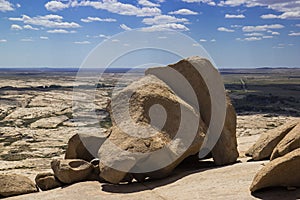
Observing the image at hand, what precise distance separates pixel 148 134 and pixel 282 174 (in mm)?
4672

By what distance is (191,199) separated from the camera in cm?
1066

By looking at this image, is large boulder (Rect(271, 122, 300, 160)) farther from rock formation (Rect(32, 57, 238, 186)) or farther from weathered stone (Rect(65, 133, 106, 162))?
weathered stone (Rect(65, 133, 106, 162))

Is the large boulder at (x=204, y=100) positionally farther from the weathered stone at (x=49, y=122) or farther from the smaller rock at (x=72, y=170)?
the weathered stone at (x=49, y=122)

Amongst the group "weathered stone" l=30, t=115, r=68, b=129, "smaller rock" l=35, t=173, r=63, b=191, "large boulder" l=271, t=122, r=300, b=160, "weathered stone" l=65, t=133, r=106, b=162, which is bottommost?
"weathered stone" l=30, t=115, r=68, b=129

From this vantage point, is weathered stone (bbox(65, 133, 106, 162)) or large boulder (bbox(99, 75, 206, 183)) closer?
large boulder (bbox(99, 75, 206, 183))

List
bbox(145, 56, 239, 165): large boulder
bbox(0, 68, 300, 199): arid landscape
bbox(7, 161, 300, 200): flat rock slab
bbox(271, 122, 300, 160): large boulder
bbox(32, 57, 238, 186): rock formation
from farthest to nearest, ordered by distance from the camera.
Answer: bbox(145, 56, 239, 165): large boulder, bbox(32, 57, 238, 186): rock formation, bbox(0, 68, 300, 199): arid landscape, bbox(271, 122, 300, 160): large boulder, bbox(7, 161, 300, 200): flat rock slab

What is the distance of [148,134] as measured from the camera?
43.9 feet

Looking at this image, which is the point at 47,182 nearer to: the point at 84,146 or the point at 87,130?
the point at 84,146

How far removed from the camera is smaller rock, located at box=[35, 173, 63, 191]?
1437 centimetres

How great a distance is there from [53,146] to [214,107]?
37.1 meters

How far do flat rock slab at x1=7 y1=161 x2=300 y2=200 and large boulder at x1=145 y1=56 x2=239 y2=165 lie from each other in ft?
4.38

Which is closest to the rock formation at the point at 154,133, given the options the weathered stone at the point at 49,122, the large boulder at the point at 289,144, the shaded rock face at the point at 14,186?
the shaded rock face at the point at 14,186

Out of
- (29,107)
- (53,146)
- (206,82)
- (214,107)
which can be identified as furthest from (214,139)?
(29,107)

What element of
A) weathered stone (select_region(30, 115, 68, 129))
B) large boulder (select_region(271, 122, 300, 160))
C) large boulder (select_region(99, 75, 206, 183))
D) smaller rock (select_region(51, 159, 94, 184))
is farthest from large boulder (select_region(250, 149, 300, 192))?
weathered stone (select_region(30, 115, 68, 129))
